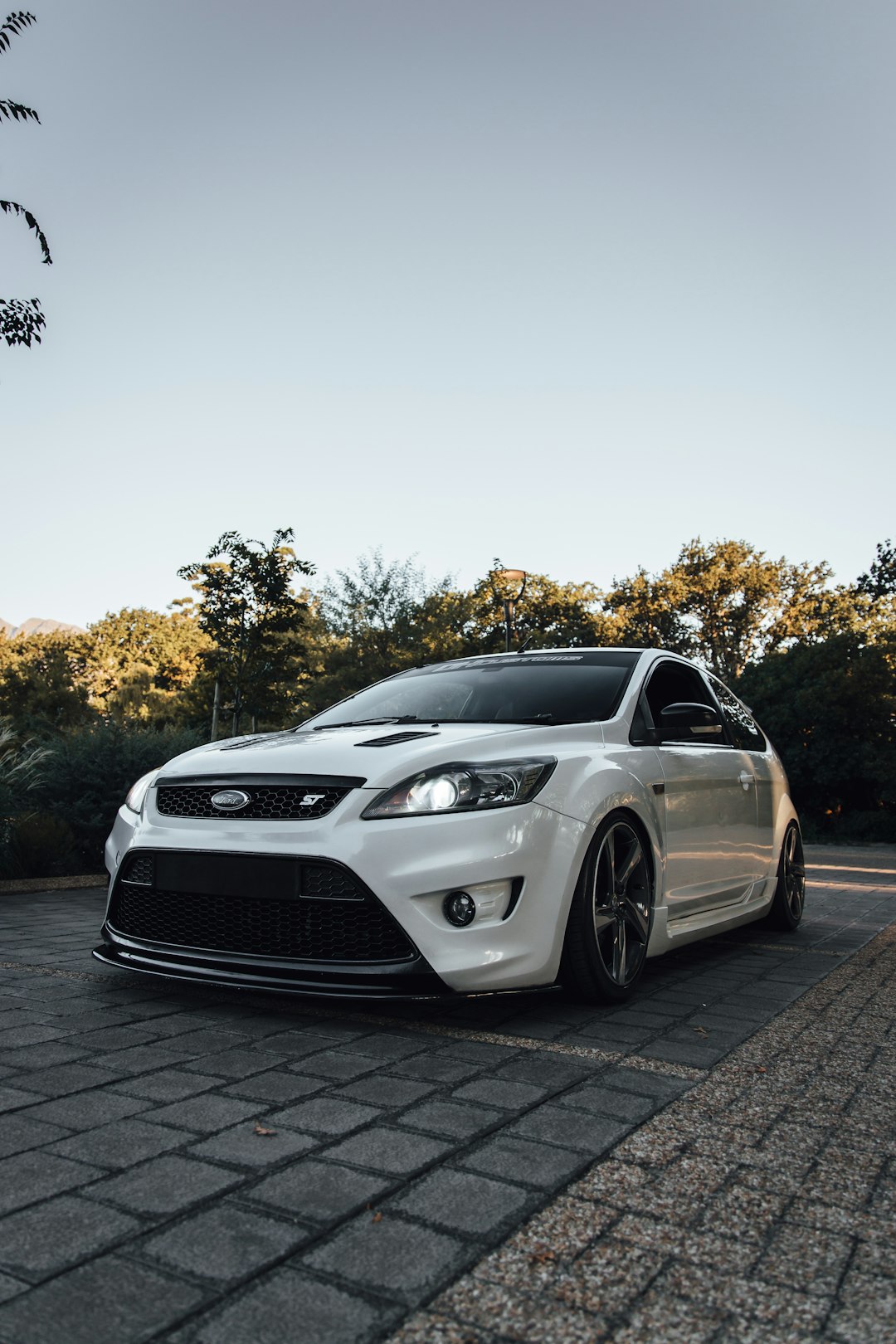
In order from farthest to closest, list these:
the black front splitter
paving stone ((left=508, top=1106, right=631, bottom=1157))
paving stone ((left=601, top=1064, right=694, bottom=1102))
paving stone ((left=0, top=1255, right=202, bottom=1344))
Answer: the black front splitter → paving stone ((left=601, top=1064, right=694, bottom=1102)) → paving stone ((left=508, top=1106, right=631, bottom=1157)) → paving stone ((left=0, top=1255, right=202, bottom=1344))

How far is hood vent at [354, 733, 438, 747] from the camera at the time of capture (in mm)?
4160

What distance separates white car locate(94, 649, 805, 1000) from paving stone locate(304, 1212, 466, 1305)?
1.41 m

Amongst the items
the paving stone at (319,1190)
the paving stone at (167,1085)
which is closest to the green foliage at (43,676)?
the paving stone at (167,1085)

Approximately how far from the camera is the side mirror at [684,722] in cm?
501

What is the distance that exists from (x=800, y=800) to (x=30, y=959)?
2638 cm

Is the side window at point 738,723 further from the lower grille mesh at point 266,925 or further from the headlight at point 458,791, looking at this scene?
the lower grille mesh at point 266,925

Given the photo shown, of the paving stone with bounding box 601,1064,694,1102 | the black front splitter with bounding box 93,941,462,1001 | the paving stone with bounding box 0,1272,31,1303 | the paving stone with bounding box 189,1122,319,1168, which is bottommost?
the paving stone with bounding box 601,1064,694,1102

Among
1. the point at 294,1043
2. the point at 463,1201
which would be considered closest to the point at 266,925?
the point at 294,1043

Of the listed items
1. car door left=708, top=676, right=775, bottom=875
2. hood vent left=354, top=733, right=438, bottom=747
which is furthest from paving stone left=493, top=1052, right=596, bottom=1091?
car door left=708, top=676, right=775, bottom=875

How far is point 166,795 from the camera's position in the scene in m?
4.30

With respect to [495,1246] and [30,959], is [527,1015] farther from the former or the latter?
[30,959]

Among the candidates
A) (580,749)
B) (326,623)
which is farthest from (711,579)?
(580,749)

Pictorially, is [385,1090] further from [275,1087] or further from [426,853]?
[426,853]

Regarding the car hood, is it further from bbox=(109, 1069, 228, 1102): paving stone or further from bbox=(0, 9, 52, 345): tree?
bbox=(0, 9, 52, 345): tree
